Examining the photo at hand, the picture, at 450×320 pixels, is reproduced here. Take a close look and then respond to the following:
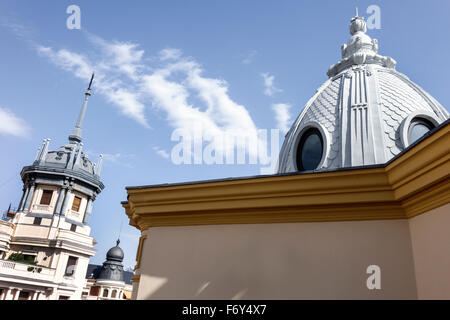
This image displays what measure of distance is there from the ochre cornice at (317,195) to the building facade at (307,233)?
0.04 feet

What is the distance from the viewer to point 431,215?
3590mm

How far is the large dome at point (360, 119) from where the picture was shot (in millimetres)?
11898

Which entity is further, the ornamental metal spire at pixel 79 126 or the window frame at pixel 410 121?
the ornamental metal spire at pixel 79 126

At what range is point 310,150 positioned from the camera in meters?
13.2

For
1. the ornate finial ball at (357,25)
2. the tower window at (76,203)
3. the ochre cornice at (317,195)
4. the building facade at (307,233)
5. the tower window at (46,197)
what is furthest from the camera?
the tower window at (76,203)

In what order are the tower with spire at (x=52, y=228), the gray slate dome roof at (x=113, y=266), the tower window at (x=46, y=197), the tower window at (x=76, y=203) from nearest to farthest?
the tower with spire at (x=52, y=228), the tower window at (x=46, y=197), the tower window at (x=76, y=203), the gray slate dome roof at (x=113, y=266)

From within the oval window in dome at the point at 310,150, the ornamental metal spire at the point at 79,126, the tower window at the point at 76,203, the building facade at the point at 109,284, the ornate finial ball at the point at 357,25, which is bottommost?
the building facade at the point at 109,284

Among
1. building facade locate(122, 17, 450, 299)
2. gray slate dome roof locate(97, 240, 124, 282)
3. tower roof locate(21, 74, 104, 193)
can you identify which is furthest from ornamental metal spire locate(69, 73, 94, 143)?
building facade locate(122, 17, 450, 299)

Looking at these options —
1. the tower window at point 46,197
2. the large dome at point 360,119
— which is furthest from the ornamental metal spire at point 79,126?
the large dome at point 360,119

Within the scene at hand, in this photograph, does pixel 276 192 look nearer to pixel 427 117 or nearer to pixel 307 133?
pixel 307 133

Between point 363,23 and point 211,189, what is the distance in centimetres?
1818

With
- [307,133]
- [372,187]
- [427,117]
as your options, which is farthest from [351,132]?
[372,187]

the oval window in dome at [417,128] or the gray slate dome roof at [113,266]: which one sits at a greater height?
the oval window in dome at [417,128]

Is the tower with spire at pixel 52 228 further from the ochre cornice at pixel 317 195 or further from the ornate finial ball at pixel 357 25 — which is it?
the ornate finial ball at pixel 357 25
